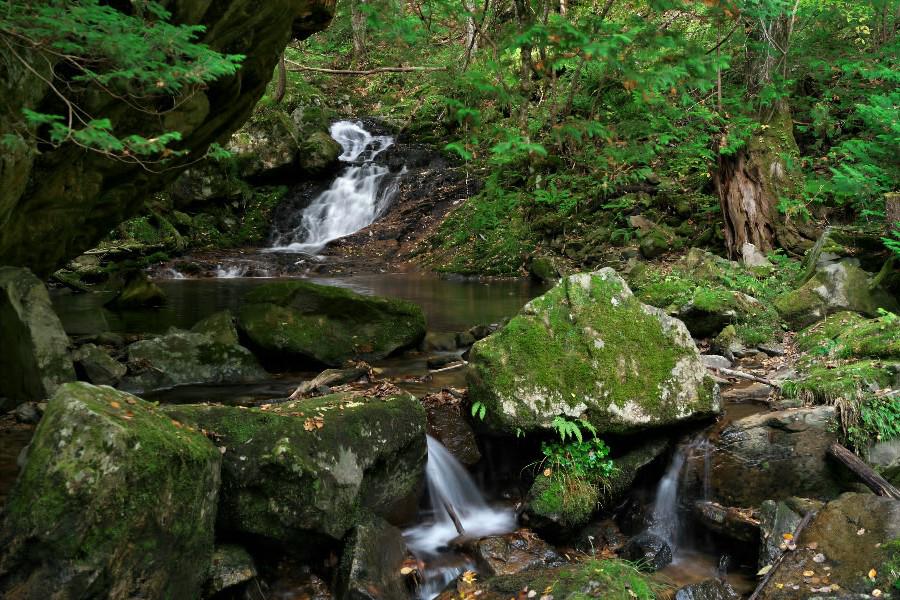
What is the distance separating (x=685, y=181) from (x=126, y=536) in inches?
644

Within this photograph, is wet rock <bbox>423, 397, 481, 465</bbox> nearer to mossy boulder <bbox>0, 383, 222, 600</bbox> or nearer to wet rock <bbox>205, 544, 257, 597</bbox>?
wet rock <bbox>205, 544, 257, 597</bbox>

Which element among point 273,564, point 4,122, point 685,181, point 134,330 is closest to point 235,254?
point 134,330

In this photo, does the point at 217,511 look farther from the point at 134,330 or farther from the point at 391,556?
the point at 134,330

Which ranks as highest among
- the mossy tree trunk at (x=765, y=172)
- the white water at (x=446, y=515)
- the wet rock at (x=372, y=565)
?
the mossy tree trunk at (x=765, y=172)

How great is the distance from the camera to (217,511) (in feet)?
12.4

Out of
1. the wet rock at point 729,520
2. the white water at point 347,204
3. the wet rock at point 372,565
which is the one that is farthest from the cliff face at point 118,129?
the white water at point 347,204

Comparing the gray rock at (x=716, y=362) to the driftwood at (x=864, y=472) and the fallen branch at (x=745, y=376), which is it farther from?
the driftwood at (x=864, y=472)

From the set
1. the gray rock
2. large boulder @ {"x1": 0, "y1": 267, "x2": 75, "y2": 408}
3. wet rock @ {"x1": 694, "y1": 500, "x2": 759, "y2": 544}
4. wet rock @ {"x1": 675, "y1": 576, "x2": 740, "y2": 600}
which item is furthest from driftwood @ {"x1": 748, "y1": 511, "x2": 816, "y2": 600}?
large boulder @ {"x1": 0, "y1": 267, "x2": 75, "y2": 408}

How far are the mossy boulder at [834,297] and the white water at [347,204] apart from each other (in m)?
15.1

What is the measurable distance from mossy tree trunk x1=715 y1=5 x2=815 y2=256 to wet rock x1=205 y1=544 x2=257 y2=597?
11557mm

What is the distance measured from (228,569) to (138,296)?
9996 mm

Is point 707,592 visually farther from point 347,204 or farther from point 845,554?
point 347,204

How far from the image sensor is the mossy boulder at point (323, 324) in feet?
26.7

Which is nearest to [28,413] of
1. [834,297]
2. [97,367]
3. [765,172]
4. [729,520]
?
[97,367]
